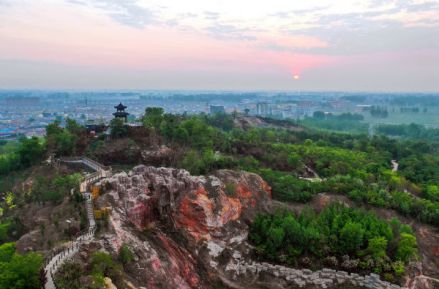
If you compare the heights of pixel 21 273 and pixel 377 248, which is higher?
pixel 21 273

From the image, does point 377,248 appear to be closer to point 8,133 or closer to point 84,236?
point 84,236

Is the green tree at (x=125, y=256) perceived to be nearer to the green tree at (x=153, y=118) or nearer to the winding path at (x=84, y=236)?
the winding path at (x=84, y=236)

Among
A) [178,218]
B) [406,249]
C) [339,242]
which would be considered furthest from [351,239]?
[178,218]

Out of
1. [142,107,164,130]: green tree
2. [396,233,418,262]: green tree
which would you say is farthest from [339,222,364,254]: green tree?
[142,107,164,130]: green tree

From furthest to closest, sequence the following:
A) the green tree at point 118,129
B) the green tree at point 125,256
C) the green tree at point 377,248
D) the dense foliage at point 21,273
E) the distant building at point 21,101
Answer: the distant building at point 21,101, the green tree at point 118,129, the green tree at point 377,248, the green tree at point 125,256, the dense foliage at point 21,273

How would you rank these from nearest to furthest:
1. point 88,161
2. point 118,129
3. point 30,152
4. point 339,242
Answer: point 339,242, point 88,161, point 30,152, point 118,129

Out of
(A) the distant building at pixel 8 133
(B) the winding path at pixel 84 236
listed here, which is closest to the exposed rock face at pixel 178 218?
(B) the winding path at pixel 84 236
